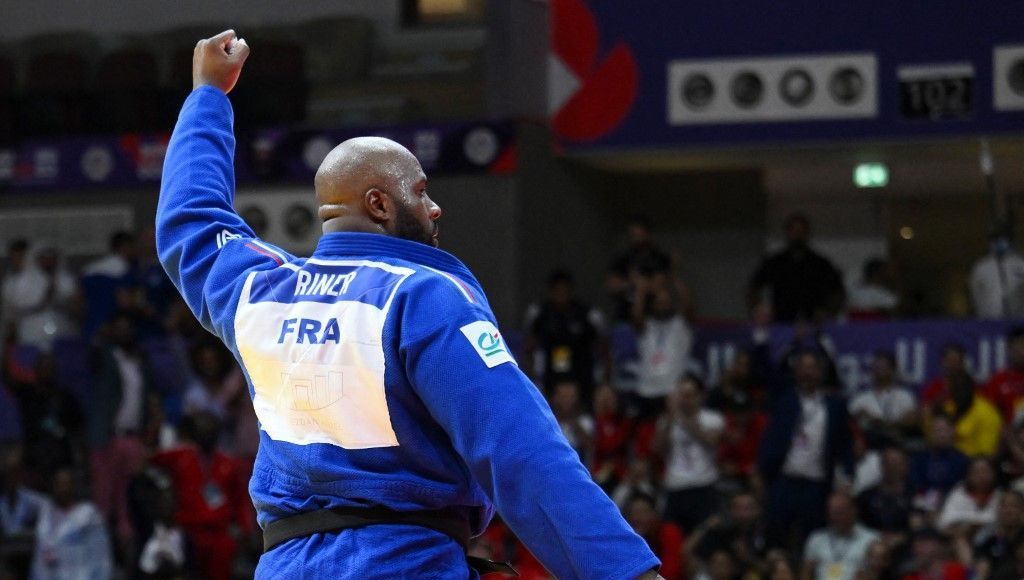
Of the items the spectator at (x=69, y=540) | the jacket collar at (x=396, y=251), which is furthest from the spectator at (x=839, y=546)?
the jacket collar at (x=396, y=251)

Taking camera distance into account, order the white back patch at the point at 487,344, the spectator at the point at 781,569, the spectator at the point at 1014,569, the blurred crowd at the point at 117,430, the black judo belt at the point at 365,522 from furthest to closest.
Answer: the blurred crowd at the point at 117,430, the spectator at the point at 781,569, the spectator at the point at 1014,569, the black judo belt at the point at 365,522, the white back patch at the point at 487,344

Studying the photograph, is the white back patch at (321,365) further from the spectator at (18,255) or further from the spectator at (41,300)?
the spectator at (18,255)

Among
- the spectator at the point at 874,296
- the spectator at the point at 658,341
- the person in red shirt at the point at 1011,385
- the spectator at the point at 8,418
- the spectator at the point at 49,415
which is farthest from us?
the spectator at the point at 874,296

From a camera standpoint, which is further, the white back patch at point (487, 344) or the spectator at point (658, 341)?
the spectator at point (658, 341)

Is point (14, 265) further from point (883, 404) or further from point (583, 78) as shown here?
point (883, 404)

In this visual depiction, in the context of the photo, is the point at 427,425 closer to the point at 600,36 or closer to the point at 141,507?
the point at 141,507

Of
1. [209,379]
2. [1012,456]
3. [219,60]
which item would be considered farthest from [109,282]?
[219,60]

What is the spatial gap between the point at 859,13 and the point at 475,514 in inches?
473

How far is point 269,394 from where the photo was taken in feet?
9.83

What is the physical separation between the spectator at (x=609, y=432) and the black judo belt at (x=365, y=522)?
8.95 meters

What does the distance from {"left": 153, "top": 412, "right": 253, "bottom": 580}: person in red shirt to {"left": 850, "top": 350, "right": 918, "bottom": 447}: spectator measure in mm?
4625

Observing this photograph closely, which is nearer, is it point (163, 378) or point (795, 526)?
point (795, 526)

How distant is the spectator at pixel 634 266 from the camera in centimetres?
1276

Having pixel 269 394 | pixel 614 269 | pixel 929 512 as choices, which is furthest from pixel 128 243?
pixel 269 394
